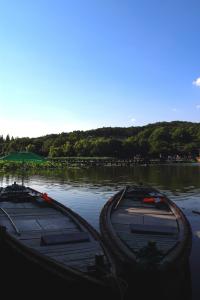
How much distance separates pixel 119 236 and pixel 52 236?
3.08 metres

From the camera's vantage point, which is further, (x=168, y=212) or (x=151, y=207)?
(x=151, y=207)

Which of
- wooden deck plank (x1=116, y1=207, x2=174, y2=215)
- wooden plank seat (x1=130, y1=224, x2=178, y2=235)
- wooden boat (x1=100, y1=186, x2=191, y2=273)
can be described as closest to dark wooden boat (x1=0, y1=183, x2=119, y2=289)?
wooden boat (x1=100, y1=186, x2=191, y2=273)

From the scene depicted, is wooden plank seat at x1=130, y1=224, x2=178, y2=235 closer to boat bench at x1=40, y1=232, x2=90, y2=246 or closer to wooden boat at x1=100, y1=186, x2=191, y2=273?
wooden boat at x1=100, y1=186, x2=191, y2=273

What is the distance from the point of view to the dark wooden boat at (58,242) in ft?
34.7

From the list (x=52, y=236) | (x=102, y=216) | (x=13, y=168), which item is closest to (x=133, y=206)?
(x=102, y=216)

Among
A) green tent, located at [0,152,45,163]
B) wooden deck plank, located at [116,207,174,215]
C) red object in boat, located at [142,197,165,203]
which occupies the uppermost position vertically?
green tent, located at [0,152,45,163]

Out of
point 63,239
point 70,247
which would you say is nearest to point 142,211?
point 63,239

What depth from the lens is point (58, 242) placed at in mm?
14039

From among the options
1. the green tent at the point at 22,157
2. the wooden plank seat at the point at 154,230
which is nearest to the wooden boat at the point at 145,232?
the wooden plank seat at the point at 154,230

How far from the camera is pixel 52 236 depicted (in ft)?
47.4

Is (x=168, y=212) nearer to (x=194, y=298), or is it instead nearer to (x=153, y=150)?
(x=194, y=298)

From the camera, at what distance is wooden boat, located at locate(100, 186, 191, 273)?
11836 millimetres

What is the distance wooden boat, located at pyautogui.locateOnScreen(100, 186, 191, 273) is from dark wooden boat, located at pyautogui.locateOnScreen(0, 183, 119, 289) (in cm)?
81

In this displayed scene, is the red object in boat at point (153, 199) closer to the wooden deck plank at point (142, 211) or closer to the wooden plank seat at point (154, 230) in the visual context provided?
the wooden deck plank at point (142, 211)
